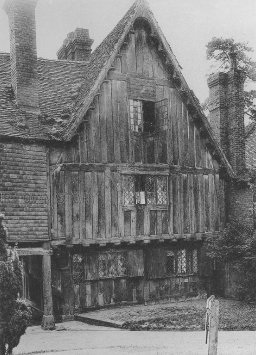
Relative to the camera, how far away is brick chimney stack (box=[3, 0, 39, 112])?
19031 millimetres

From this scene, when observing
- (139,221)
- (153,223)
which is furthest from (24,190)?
(153,223)

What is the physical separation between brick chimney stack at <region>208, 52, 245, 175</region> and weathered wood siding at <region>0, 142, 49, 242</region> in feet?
29.0

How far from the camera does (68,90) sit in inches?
837

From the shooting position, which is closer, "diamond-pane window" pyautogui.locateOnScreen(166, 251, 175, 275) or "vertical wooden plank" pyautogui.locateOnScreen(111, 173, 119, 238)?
"vertical wooden plank" pyautogui.locateOnScreen(111, 173, 119, 238)

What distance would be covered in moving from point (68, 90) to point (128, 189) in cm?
441

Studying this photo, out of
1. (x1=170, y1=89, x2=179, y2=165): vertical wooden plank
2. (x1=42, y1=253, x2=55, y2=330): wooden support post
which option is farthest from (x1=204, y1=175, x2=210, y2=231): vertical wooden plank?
(x1=42, y1=253, x2=55, y2=330): wooden support post

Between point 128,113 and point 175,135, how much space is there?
207 centimetres

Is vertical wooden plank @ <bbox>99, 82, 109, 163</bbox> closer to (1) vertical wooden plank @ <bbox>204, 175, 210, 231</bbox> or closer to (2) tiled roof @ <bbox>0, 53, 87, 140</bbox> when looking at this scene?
(2) tiled roof @ <bbox>0, 53, 87, 140</bbox>

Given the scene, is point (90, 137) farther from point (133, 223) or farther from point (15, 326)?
point (15, 326)

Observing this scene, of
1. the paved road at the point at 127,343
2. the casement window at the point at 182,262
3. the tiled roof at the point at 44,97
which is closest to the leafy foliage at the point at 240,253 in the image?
the casement window at the point at 182,262

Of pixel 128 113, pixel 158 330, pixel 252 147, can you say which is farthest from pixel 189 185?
pixel 252 147

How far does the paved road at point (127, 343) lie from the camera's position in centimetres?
1167

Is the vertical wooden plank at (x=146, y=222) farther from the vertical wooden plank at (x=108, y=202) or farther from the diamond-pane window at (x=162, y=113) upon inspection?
the diamond-pane window at (x=162, y=113)

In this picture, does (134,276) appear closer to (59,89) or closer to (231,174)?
(231,174)
